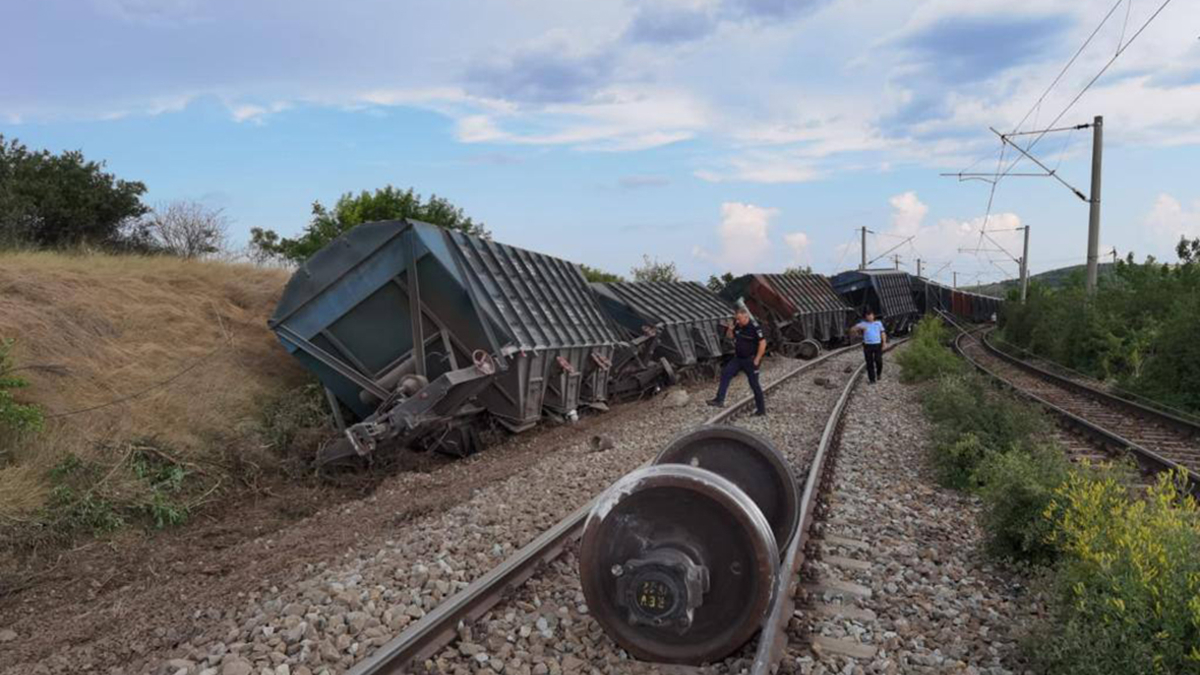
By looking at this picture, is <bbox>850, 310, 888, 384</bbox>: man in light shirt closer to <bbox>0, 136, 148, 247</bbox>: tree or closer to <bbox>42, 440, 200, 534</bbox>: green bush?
<bbox>42, 440, 200, 534</bbox>: green bush

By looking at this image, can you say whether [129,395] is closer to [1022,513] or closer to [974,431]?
[1022,513]

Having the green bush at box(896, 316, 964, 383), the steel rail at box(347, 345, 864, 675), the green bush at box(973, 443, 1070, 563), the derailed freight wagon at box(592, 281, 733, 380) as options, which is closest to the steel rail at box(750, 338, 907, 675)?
the green bush at box(973, 443, 1070, 563)

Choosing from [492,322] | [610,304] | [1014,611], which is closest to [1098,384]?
[610,304]

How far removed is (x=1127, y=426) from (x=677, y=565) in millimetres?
11505

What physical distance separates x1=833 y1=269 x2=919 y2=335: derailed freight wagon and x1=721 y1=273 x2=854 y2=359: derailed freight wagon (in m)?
5.54

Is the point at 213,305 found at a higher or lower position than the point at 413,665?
higher

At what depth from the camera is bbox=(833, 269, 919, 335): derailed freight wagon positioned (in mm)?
36469

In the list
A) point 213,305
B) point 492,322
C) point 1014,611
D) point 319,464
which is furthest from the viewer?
point 213,305

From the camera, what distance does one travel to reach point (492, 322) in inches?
408

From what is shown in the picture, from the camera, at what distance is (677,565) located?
152 inches

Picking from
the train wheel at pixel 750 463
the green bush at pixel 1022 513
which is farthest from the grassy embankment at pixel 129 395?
the green bush at pixel 1022 513

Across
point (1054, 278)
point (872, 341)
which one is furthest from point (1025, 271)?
point (1054, 278)

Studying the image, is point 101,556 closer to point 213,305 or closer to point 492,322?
point 492,322

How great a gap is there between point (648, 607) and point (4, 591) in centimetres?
496
